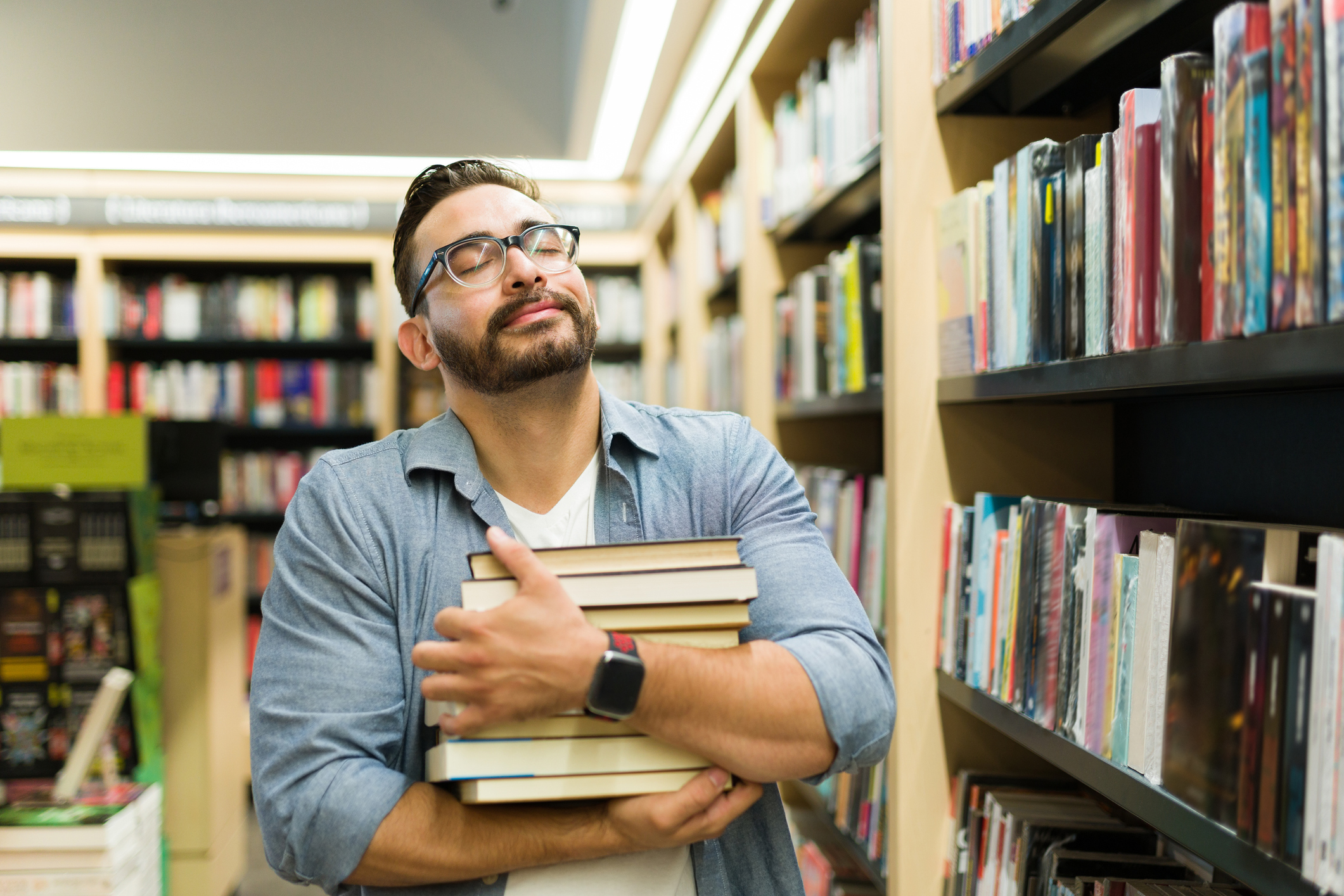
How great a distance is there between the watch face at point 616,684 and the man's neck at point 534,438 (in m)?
0.38

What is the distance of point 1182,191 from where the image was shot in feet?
2.76

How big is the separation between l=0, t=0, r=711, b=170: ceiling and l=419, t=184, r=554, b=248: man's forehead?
1.78 meters

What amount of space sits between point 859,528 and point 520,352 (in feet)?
3.27

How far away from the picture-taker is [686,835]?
0.91m

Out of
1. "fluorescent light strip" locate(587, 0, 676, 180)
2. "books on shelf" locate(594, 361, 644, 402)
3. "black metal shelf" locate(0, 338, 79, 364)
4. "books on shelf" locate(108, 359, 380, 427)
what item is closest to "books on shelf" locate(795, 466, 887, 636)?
"fluorescent light strip" locate(587, 0, 676, 180)

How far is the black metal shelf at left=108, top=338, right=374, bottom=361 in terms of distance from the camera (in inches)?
175

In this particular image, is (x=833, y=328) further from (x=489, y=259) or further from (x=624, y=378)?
(x=624, y=378)

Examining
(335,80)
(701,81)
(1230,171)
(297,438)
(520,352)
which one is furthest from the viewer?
(297,438)

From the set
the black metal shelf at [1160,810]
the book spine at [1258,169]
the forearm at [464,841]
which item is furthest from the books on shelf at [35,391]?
the book spine at [1258,169]

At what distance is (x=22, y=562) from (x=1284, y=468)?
9.36 feet

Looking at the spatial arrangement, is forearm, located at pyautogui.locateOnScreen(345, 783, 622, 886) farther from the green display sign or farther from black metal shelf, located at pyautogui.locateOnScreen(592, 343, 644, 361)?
black metal shelf, located at pyautogui.locateOnScreen(592, 343, 644, 361)

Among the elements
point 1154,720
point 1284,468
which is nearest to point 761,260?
point 1284,468

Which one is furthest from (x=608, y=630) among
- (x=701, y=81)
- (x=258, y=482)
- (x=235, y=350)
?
(x=235, y=350)

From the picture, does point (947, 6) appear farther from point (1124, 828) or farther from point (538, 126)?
point (538, 126)
